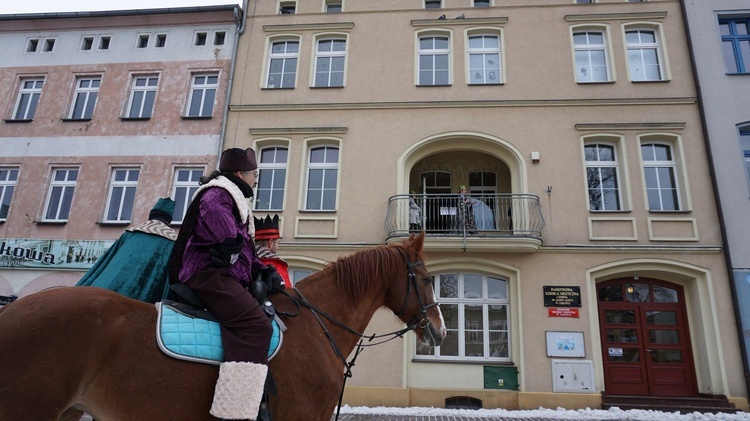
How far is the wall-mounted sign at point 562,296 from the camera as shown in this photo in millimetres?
10531

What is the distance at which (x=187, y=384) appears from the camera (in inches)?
96.9

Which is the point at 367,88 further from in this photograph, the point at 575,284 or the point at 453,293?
the point at 575,284

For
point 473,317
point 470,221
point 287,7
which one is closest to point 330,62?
point 287,7

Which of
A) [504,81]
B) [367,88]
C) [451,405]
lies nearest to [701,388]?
[451,405]

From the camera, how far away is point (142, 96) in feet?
46.0

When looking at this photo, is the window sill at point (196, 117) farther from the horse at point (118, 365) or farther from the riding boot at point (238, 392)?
the riding boot at point (238, 392)

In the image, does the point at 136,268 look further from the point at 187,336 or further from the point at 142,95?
the point at 142,95

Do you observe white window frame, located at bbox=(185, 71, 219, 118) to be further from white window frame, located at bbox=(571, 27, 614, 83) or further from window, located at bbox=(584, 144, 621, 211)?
window, located at bbox=(584, 144, 621, 211)

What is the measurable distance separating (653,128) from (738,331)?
523 centimetres

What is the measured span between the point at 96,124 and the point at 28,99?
3.09 meters

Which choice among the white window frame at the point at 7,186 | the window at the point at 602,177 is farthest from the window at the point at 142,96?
the window at the point at 602,177

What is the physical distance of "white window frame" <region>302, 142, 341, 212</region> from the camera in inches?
480

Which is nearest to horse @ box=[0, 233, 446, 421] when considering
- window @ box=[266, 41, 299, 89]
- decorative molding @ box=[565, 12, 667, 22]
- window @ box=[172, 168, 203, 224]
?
window @ box=[172, 168, 203, 224]

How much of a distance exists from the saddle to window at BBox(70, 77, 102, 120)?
1398 cm
